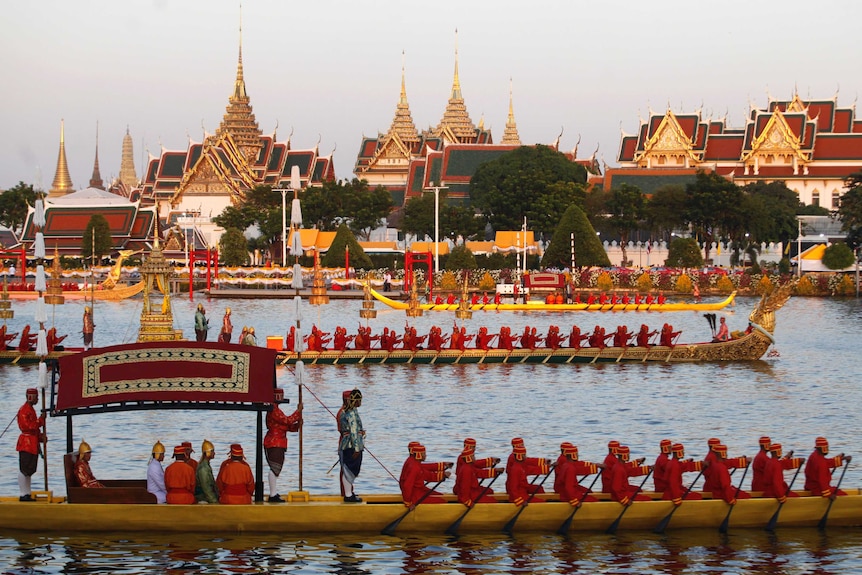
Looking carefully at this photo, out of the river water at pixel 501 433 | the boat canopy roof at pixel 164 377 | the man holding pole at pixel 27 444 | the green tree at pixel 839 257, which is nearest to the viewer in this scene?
the boat canopy roof at pixel 164 377

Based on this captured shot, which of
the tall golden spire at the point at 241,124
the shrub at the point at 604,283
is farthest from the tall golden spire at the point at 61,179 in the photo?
the shrub at the point at 604,283

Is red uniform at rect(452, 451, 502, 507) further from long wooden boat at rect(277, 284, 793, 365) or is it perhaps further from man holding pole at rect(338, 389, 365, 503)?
long wooden boat at rect(277, 284, 793, 365)

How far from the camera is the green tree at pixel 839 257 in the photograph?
255 feet

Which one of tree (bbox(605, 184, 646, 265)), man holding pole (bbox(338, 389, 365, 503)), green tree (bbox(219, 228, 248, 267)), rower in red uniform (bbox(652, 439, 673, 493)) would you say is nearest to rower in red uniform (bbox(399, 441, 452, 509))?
man holding pole (bbox(338, 389, 365, 503))

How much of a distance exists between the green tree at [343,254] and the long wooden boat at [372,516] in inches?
2470

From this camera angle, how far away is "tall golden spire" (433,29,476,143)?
140375 millimetres

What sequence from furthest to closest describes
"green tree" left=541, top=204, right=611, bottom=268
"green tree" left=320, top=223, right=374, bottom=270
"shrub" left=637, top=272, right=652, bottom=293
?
"green tree" left=320, top=223, right=374, bottom=270 → "green tree" left=541, top=204, right=611, bottom=268 → "shrub" left=637, top=272, right=652, bottom=293

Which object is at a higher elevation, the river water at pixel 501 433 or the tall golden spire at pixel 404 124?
the tall golden spire at pixel 404 124

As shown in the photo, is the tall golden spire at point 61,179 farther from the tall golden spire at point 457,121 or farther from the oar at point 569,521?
the oar at point 569,521

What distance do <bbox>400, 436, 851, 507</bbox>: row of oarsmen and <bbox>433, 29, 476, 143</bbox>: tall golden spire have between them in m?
121

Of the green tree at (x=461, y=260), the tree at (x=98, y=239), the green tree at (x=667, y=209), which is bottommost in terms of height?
the green tree at (x=461, y=260)

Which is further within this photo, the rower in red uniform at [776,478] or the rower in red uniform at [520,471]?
the rower in red uniform at [776,478]

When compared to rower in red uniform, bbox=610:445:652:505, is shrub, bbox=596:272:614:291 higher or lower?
higher

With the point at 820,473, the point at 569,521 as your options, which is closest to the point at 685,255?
the point at 820,473
